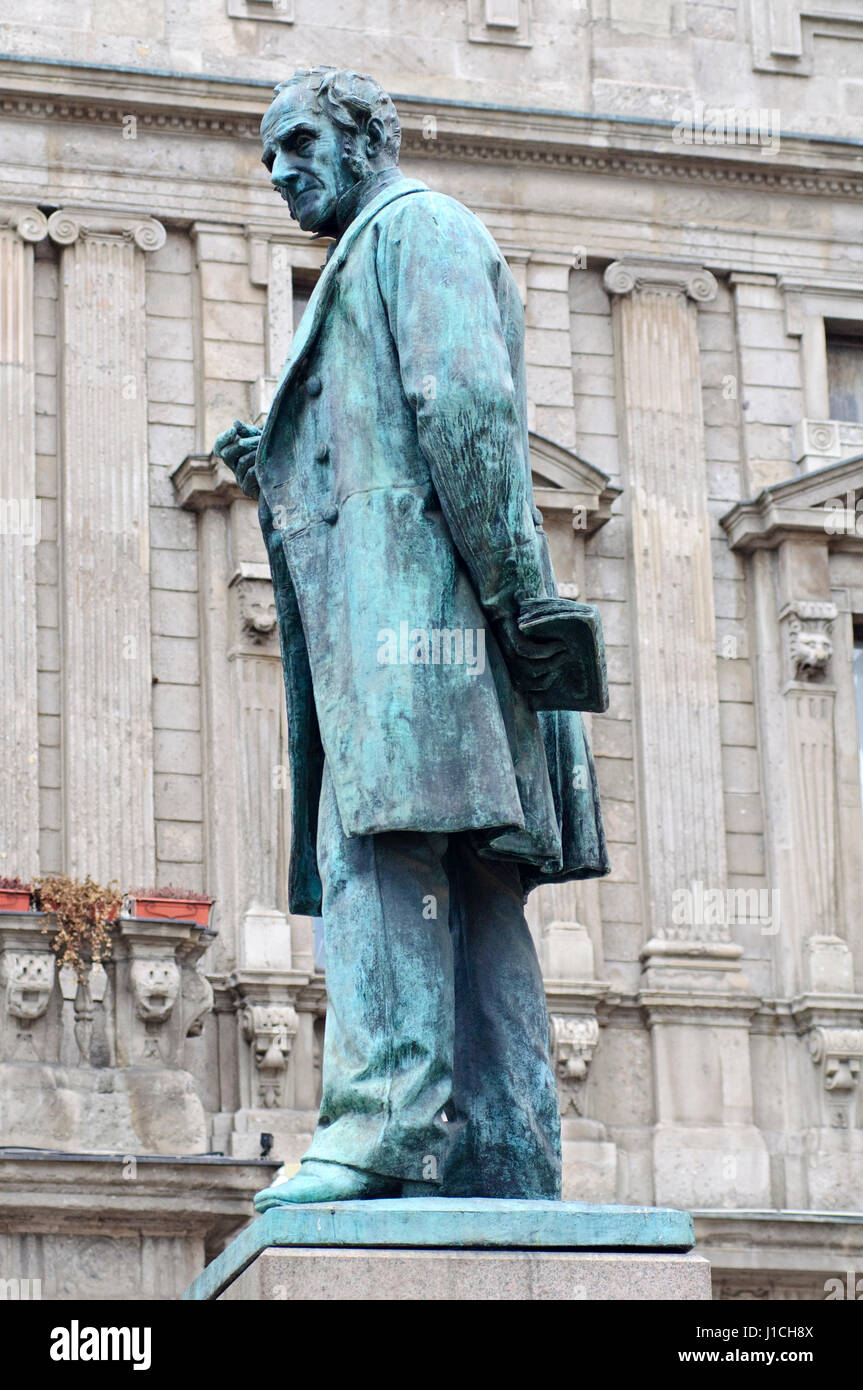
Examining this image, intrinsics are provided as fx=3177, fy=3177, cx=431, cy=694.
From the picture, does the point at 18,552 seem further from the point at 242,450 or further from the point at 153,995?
the point at 242,450

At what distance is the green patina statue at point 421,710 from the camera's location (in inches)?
249

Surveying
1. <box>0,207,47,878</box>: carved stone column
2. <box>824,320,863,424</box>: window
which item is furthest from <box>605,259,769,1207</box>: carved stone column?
<box>0,207,47,878</box>: carved stone column

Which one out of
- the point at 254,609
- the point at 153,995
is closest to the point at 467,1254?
the point at 153,995

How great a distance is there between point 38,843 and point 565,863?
14.4m

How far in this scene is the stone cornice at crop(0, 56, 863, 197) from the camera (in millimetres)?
22328

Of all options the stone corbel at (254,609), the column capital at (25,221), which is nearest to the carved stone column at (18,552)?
the column capital at (25,221)

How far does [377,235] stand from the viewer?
678 cm

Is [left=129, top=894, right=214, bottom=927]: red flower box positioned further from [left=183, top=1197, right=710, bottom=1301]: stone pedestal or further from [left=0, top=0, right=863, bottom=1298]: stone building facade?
[left=183, top=1197, right=710, bottom=1301]: stone pedestal

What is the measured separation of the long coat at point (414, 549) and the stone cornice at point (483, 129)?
1590 cm

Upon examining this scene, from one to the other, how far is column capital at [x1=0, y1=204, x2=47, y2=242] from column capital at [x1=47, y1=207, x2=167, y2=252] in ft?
0.25

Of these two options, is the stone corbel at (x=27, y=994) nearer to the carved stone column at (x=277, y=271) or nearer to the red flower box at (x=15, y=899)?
Result: the red flower box at (x=15, y=899)

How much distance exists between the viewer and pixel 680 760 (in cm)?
2230

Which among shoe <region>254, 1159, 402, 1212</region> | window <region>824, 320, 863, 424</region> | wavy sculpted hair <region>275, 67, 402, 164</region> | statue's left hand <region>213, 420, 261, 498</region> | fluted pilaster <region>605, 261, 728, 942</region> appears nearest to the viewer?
shoe <region>254, 1159, 402, 1212</region>
